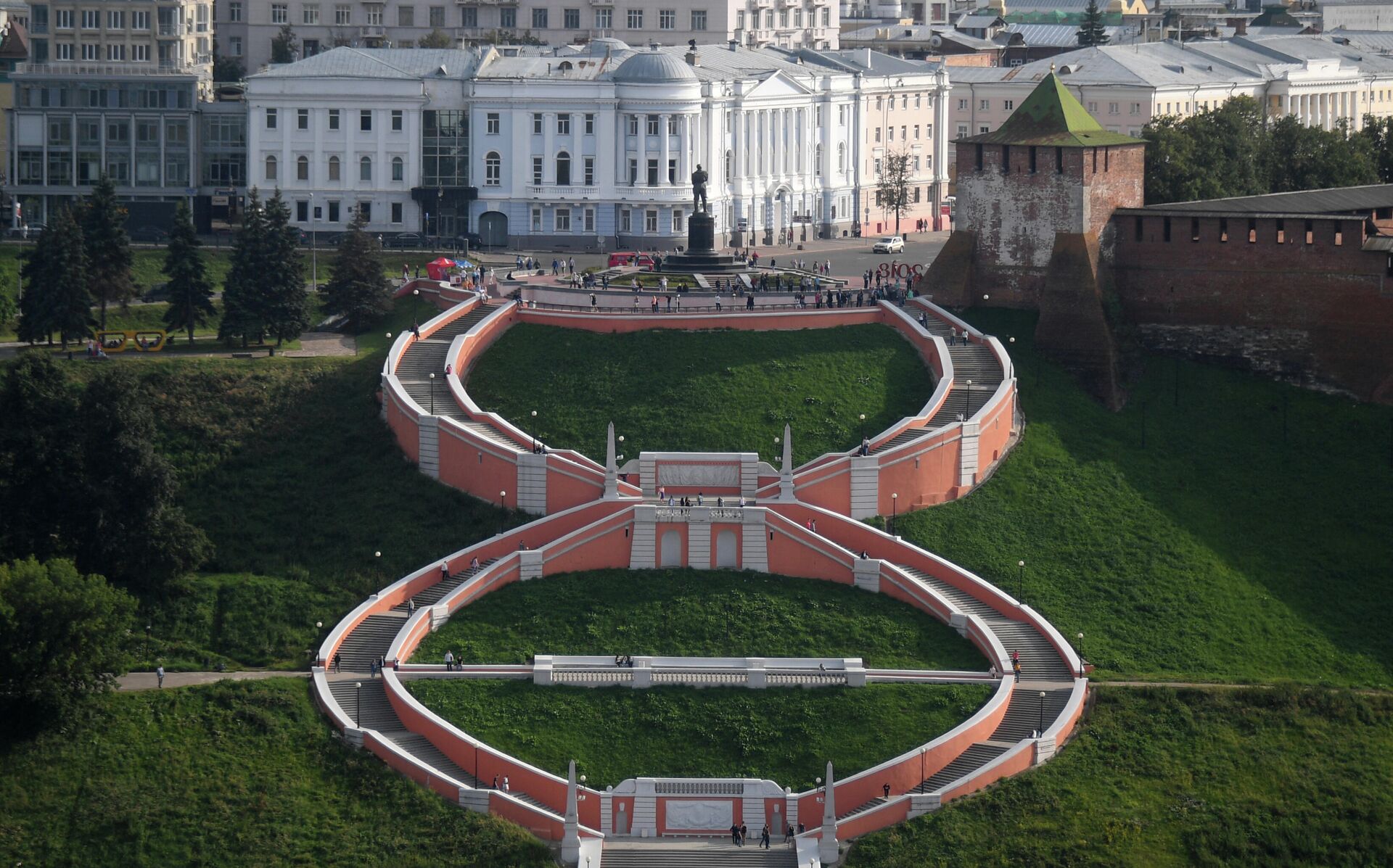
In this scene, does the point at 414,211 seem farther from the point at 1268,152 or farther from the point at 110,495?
the point at 110,495

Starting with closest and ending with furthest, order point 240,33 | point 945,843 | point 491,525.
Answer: point 945,843, point 491,525, point 240,33

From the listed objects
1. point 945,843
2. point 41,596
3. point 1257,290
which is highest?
point 1257,290

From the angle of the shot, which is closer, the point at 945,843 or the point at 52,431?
the point at 945,843

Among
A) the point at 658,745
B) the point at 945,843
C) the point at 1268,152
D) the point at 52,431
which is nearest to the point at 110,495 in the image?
Result: the point at 52,431

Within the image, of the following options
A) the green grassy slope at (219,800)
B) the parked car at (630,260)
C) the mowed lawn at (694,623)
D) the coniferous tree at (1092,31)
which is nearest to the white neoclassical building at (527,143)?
the parked car at (630,260)

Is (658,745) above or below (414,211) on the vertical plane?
below

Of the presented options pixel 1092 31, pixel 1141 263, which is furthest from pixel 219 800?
pixel 1092 31

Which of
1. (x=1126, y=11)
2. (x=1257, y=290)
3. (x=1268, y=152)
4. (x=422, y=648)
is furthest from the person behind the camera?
(x=1126, y=11)
